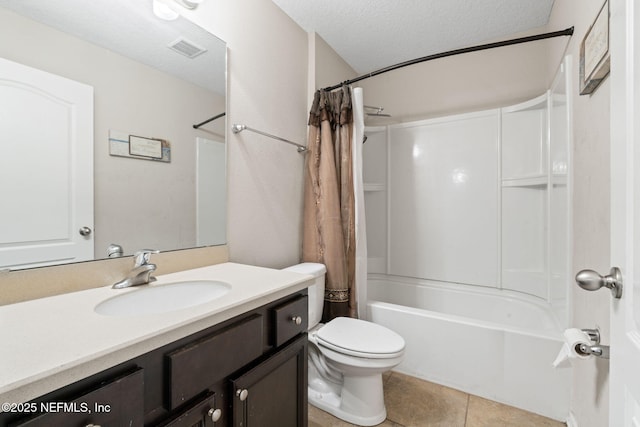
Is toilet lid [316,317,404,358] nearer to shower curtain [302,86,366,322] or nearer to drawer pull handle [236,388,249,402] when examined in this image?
shower curtain [302,86,366,322]

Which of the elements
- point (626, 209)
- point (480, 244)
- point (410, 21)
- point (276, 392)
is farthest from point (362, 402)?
point (410, 21)

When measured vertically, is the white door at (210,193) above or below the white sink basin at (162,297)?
above

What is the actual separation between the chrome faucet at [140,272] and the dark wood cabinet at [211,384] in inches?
17.8

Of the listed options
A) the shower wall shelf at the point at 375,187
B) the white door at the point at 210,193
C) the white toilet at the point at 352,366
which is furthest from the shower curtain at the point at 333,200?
the shower wall shelf at the point at 375,187

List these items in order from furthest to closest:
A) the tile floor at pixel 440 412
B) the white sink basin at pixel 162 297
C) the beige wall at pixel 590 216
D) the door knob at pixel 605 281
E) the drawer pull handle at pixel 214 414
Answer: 1. the tile floor at pixel 440 412
2. the beige wall at pixel 590 216
3. the white sink basin at pixel 162 297
4. the drawer pull handle at pixel 214 414
5. the door knob at pixel 605 281

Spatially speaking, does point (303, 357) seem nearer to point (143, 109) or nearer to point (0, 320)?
point (0, 320)

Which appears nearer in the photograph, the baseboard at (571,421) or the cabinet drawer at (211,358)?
the cabinet drawer at (211,358)

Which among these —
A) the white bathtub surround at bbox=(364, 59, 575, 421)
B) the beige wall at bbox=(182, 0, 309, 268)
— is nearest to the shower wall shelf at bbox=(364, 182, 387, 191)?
the white bathtub surround at bbox=(364, 59, 575, 421)

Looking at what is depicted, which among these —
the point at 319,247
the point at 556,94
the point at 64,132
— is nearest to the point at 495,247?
the point at 556,94

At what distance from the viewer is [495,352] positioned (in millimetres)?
1587

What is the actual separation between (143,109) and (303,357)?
117cm

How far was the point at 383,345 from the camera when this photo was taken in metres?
1.40

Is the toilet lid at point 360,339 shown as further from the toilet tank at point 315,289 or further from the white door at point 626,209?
the white door at point 626,209

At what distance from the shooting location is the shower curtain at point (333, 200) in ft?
6.27
